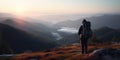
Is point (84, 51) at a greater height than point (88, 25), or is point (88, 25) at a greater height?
point (88, 25)

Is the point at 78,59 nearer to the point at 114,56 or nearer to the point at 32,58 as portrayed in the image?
the point at 114,56

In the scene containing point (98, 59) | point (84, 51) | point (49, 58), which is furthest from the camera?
point (84, 51)

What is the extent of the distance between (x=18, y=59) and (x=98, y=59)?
50.0ft

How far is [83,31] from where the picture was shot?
1698 inches

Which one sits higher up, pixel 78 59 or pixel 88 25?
pixel 88 25

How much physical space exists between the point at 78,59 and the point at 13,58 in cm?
1395

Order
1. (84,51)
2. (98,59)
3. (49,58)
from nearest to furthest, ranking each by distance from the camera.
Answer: (98,59), (49,58), (84,51)

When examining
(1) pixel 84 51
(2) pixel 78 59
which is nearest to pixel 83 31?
(1) pixel 84 51

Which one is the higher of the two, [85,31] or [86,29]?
[86,29]

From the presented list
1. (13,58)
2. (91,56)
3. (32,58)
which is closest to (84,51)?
(91,56)

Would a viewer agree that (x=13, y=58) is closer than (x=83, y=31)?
No

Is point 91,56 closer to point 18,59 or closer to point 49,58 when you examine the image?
point 49,58

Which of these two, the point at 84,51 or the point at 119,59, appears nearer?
the point at 119,59

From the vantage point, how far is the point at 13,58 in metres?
46.3
